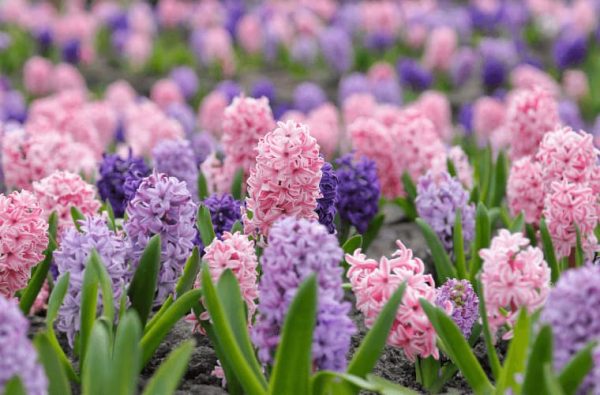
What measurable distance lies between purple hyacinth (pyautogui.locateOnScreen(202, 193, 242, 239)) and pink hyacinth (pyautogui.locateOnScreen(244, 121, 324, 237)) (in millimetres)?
421

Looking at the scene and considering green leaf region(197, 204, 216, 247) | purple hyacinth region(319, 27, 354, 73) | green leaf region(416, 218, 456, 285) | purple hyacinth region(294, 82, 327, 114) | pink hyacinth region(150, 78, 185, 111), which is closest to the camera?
green leaf region(197, 204, 216, 247)

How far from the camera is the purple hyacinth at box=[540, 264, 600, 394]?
2.06m

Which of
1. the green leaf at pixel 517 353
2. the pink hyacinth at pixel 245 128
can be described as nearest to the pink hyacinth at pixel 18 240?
the pink hyacinth at pixel 245 128

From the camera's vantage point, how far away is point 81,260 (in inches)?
106

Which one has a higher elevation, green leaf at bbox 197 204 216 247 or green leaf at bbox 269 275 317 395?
green leaf at bbox 197 204 216 247

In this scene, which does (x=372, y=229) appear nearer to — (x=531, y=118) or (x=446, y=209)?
(x=446, y=209)

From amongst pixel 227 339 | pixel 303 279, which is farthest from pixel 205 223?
pixel 303 279

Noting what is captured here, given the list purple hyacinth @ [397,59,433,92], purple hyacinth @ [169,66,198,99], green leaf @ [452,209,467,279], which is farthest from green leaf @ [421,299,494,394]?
purple hyacinth @ [169,66,198,99]

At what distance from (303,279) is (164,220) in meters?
0.75

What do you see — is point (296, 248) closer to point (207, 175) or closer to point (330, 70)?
point (207, 175)

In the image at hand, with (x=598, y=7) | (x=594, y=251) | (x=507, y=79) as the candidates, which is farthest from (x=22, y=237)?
(x=598, y=7)

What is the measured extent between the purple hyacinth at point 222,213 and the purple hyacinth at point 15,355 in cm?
124

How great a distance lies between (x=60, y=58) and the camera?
9711mm

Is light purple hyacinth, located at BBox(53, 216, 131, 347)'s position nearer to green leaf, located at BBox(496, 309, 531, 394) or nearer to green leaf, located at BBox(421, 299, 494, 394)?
green leaf, located at BBox(421, 299, 494, 394)
